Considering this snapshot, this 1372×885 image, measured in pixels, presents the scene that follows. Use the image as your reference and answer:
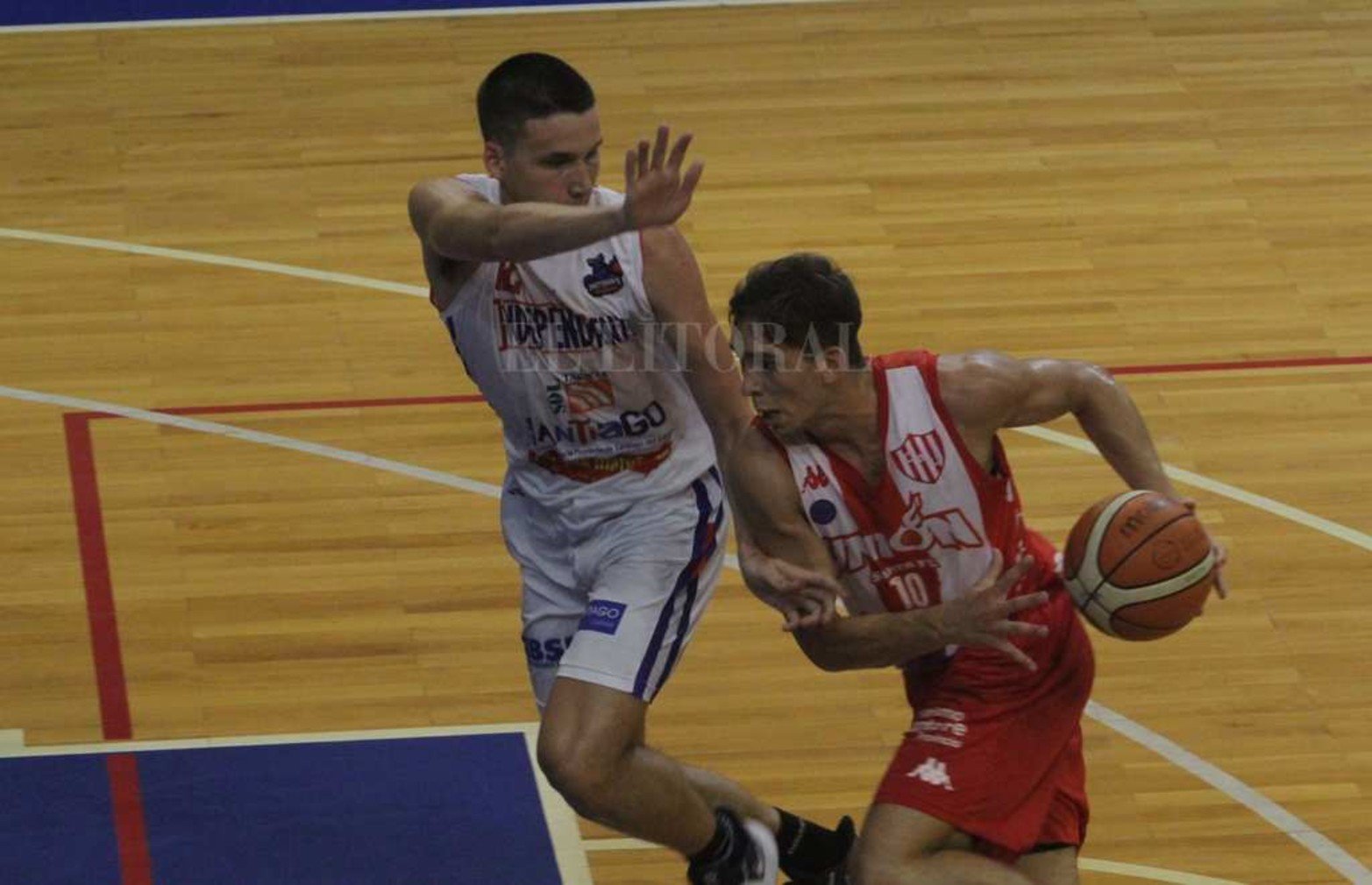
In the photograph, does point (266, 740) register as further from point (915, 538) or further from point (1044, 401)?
point (1044, 401)

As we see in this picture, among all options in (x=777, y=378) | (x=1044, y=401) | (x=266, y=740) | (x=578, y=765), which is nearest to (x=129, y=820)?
(x=266, y=740)

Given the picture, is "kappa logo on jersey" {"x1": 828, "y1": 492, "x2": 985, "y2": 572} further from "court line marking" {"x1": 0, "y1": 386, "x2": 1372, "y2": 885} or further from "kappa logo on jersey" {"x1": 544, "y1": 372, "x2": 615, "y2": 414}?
"court line marking" {"x1": 0, "y1": 386, "x2": 1372, "y2": 885}

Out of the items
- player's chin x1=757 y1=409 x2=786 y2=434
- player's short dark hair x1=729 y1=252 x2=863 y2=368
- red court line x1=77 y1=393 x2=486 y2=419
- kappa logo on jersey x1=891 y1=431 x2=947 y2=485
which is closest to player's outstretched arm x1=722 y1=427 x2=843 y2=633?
player's chin x1=757 y1=409 x2=786 y2=434

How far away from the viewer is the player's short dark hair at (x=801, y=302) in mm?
6117

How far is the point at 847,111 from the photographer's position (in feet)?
41.3

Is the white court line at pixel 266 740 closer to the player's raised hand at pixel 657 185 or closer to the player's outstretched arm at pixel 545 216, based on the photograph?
the player's outstretched arm at pixel 545 216

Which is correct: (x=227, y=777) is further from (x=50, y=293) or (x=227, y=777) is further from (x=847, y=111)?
(x=847, y=111)

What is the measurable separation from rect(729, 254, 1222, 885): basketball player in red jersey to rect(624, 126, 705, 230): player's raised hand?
17.1 inches

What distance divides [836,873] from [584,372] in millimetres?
1520

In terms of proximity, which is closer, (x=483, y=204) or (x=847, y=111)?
(x=483, y=204)

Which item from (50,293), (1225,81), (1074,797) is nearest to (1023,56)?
(1225,81)

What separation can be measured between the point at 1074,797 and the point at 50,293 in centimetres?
569

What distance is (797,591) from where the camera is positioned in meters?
6.07

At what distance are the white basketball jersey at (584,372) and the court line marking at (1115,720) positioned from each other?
1.91 meters
